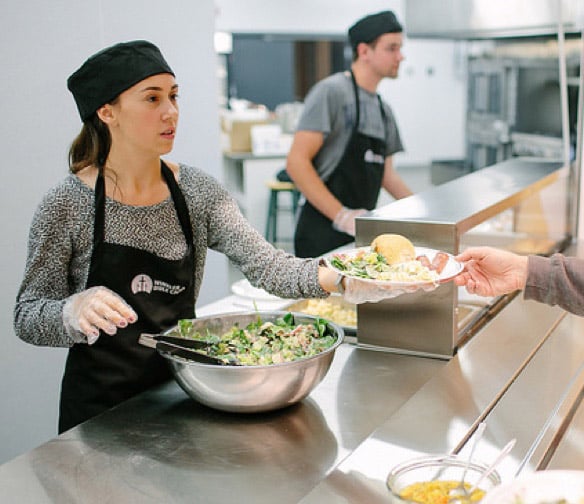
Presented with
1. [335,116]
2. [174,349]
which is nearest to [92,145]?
[174,349]

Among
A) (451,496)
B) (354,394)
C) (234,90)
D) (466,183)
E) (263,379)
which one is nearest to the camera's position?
(451,496)

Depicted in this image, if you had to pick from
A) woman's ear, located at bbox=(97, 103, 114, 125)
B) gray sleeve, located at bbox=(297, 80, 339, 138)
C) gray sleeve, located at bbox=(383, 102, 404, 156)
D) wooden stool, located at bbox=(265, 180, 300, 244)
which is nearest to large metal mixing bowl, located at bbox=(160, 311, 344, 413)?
woman's ear, located at bbox=(97, 103, 114, 125)

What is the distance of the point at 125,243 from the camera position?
1733 mm

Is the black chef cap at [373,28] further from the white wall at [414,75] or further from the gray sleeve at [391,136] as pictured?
the white wall at [414,75]

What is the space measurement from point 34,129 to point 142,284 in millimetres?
984

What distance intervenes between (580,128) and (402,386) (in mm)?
1629

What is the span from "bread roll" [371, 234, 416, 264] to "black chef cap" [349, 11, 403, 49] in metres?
1.76

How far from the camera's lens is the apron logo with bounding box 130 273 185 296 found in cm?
173

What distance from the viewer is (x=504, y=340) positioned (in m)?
1.95

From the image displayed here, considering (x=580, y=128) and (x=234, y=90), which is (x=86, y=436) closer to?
(x=580, y=128)

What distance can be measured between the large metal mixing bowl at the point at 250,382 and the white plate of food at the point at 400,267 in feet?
0.68

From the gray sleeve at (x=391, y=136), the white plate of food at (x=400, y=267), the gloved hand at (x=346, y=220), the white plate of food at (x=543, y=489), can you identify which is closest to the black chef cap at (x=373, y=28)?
the gray sleeve at (x=391, y=136)

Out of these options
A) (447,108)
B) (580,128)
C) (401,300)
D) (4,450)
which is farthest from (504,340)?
(447,108)

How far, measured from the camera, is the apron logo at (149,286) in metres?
1.73
